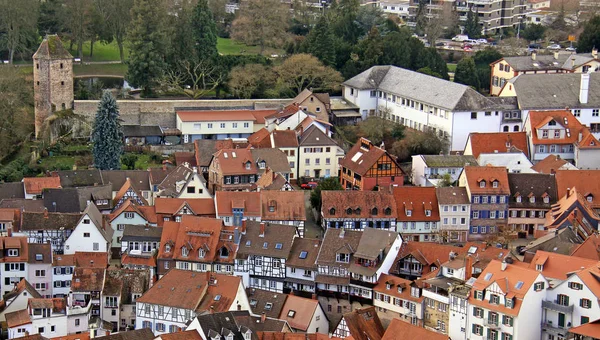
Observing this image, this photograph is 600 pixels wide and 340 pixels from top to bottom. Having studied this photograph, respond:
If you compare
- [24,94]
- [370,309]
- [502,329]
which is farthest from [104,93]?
[502,329]

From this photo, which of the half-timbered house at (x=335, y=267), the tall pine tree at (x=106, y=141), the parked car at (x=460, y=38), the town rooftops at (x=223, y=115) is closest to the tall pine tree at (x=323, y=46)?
the town rooftops at (x=223, y=115)

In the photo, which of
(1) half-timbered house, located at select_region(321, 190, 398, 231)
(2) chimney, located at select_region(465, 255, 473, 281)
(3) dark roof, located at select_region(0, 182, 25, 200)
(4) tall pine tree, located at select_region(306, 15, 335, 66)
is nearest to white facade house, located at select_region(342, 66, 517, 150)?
(4) tall pine tree, located at select_region(306, 15, 335, 66)

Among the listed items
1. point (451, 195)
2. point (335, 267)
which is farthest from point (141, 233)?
point (451, 195)

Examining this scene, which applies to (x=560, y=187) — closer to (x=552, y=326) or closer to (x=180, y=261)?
(x=552, y=326)

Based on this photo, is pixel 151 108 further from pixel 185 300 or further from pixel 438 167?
pixel 185 300

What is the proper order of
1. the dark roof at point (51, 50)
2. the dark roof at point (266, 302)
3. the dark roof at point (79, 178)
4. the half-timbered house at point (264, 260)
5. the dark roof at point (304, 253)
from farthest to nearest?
the dark roof at point (51, 50) < the dark roof at point (79, 178) < the half-timbered house at point (264, 260) < the dark roof at point (304, 253) < the dark roof at point (266, 302)

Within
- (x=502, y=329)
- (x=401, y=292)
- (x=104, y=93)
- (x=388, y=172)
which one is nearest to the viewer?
(x=502, y=329)

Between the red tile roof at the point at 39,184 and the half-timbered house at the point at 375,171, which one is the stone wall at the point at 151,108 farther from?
the half-timbered house at the point at 375,171
